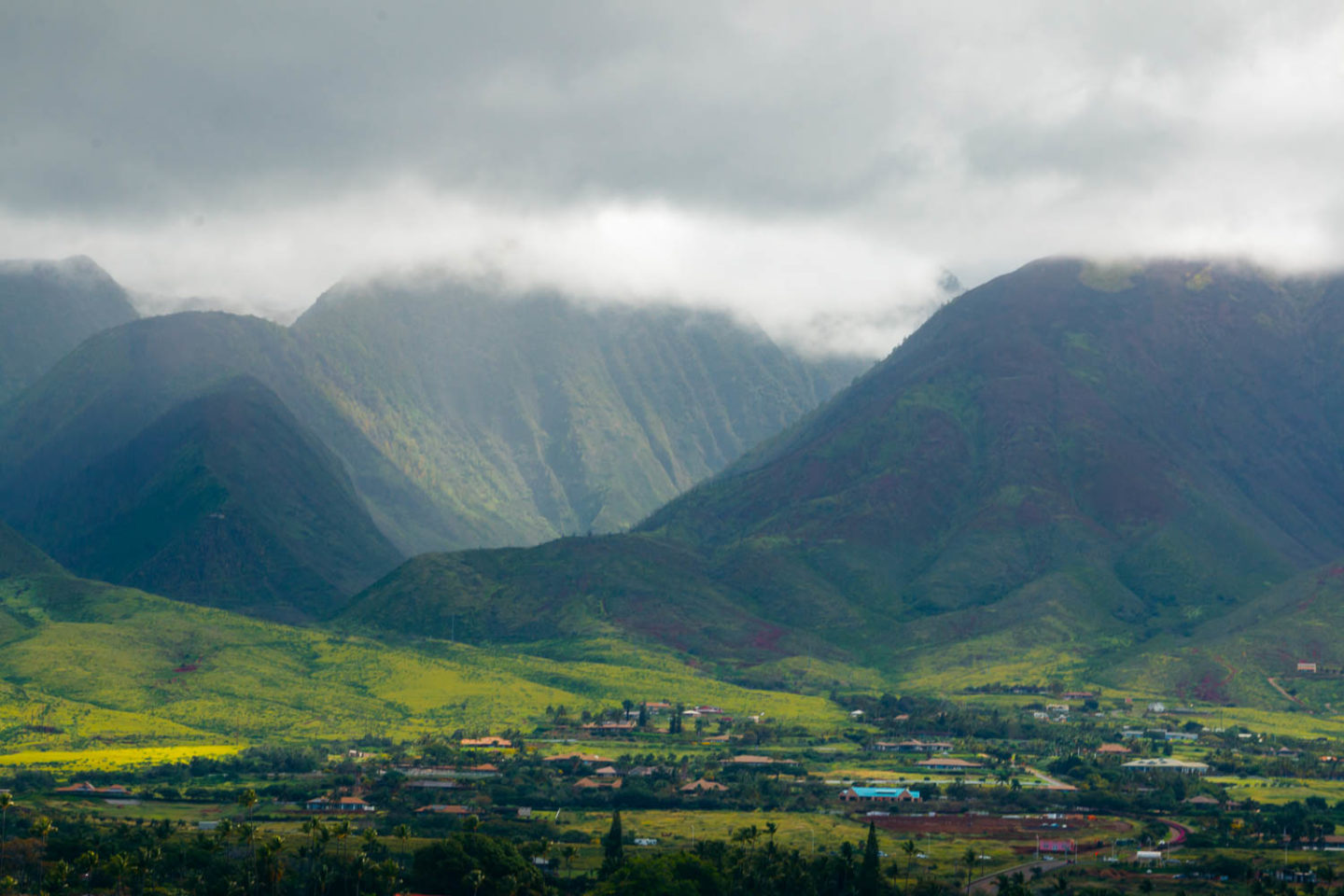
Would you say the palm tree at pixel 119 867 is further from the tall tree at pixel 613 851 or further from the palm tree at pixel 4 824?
the tall tree at pixel 613 851

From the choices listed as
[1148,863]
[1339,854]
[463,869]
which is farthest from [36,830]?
[1339,854]

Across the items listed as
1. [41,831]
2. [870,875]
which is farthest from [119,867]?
[870,875]

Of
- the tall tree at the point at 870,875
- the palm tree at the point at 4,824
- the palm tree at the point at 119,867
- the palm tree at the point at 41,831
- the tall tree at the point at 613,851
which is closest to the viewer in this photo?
the palm tree at the point at 119,867

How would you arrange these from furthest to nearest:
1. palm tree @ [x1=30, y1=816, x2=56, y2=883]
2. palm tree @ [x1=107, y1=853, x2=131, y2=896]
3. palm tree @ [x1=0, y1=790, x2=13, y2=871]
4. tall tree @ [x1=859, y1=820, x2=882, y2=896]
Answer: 1. palm tree @ [x1=0, y1=790, x2=13, y2=871]
2. tall tree @ [x1=859, y1=820, x2=882, y2=896]
3. palm tree @ [x1=30, y1=816, x2=56, y2=883]
4. palm tree @ [x1=107, y1=853, x2=131, y2=896]

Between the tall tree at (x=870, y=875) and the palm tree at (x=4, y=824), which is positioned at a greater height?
the palm tree at (x=4, y=824)

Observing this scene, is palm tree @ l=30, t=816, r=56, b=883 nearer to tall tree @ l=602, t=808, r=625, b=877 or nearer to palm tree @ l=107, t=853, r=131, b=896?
palm tree @ l=107, t=853, r=131, b=896

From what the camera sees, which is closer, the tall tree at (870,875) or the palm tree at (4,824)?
the tall tree at (870,875)

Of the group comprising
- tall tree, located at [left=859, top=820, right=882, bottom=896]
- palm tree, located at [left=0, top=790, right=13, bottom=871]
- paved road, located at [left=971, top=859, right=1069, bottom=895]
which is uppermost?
palm tree, located at [left=0, top=790, right=13, bottom=871]

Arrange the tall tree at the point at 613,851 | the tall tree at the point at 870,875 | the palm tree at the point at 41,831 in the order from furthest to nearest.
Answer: the tall tree at the point at 613,851, the tall tree at the point at 870,875, the palm tree at the point at 41,831

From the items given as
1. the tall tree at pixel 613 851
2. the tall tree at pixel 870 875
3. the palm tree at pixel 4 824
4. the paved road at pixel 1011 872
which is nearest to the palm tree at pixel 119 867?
the palm tree at pixel 4 824

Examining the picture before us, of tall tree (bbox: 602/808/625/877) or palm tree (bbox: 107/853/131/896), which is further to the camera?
tall tree (bbox: 602/808/625/877)

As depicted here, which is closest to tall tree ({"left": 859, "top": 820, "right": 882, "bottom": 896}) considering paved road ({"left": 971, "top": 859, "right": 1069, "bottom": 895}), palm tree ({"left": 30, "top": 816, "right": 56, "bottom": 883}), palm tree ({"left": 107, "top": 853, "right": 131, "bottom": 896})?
paved road ({"left": 971, "top": 859, "right": 1069, "bottom": 895})
